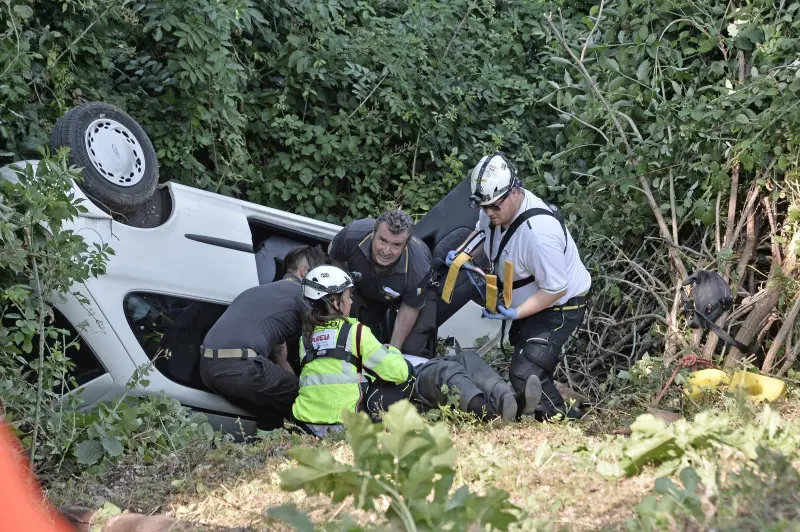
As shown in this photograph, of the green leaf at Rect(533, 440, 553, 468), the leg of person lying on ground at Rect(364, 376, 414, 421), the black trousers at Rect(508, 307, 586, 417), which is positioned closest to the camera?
the green leaf at Rect(533, 440, 553, 468)

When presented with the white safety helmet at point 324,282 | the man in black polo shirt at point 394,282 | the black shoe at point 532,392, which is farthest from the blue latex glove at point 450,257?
the black shoe at point 532,392

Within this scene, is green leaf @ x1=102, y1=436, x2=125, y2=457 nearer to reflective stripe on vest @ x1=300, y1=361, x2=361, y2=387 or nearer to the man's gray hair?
reflective stripe on vest @ x1=300, y1=361, x2=361, y2=387

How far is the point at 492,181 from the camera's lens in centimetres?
588

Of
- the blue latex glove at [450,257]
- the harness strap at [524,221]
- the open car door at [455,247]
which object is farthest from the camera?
the open car door at [455,247]

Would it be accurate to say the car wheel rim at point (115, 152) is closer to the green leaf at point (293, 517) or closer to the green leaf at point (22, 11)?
the green leaf at point (22, 11)

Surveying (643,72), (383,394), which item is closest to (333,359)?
(383,394)

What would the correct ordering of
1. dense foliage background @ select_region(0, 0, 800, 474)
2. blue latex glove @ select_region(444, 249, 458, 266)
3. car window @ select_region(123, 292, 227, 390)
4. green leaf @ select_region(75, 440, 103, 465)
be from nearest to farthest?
green leaf @ select_region(75, 440, 103, 465) < car window @ select_region(123, 292, 227, 390) < dense foliage background @ select_region(0, 0, 800, 474) < blue latex glove @ select_region(444, 249, 458, 266)

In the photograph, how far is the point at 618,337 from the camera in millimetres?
7070

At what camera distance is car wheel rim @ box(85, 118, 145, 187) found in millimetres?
5789

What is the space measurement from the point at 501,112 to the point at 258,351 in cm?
521

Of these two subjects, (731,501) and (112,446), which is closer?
(731,501)

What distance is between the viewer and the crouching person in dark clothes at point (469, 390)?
17.9ft

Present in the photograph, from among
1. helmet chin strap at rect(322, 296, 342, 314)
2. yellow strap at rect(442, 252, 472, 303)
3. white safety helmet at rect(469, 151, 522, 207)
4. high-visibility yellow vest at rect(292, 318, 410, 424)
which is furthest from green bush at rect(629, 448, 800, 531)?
yellow strap at rect(442, 252, 472, 303)

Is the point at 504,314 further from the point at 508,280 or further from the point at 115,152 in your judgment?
the point at 115,152
